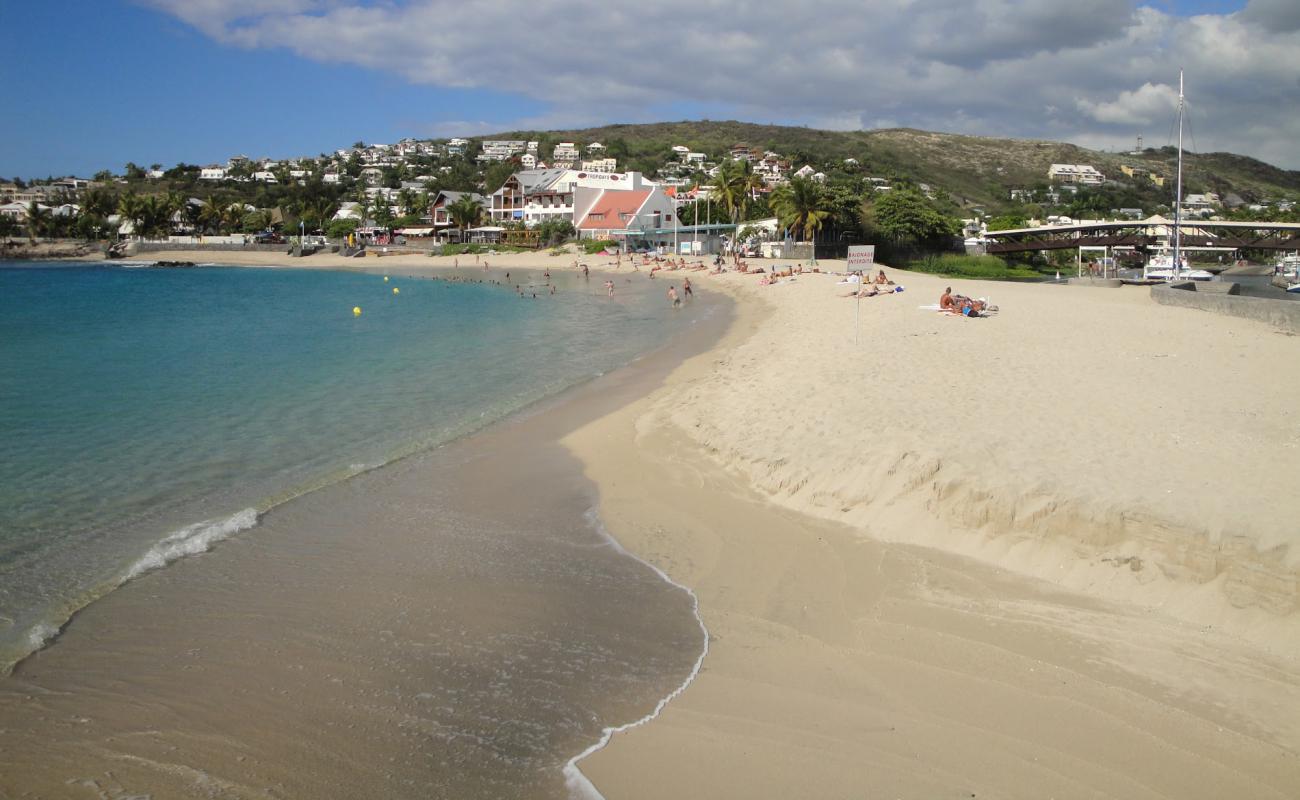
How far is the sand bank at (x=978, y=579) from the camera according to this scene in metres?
4.59

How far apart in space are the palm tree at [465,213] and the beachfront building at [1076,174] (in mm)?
130436

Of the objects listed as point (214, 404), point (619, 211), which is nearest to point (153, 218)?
point (619, 211)

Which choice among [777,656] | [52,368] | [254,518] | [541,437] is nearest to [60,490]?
[254,518]

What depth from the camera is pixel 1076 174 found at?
172m

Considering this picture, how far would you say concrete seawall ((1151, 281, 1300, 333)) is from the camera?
701 inches

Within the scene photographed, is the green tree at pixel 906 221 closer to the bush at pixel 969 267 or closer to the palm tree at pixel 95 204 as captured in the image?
the bush at pixel 969 267

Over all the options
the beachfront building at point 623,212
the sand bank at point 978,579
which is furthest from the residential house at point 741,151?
the sand bank at point 978,579

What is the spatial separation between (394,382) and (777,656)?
47.7 feet

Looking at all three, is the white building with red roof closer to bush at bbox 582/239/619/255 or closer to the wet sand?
bush at bbox 582/239/619/255

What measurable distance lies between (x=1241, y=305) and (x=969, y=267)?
32.9 metres

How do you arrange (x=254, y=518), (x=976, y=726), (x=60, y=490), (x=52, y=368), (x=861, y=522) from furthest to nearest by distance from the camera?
(x=52, y=368), (x=60, y=490), (x=254, y=518), (x=861, y=522), (x=976, y=726)

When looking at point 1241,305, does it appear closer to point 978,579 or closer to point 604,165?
point 978,579

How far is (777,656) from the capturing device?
Answer: 580cm

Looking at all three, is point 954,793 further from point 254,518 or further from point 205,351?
point 205,351
